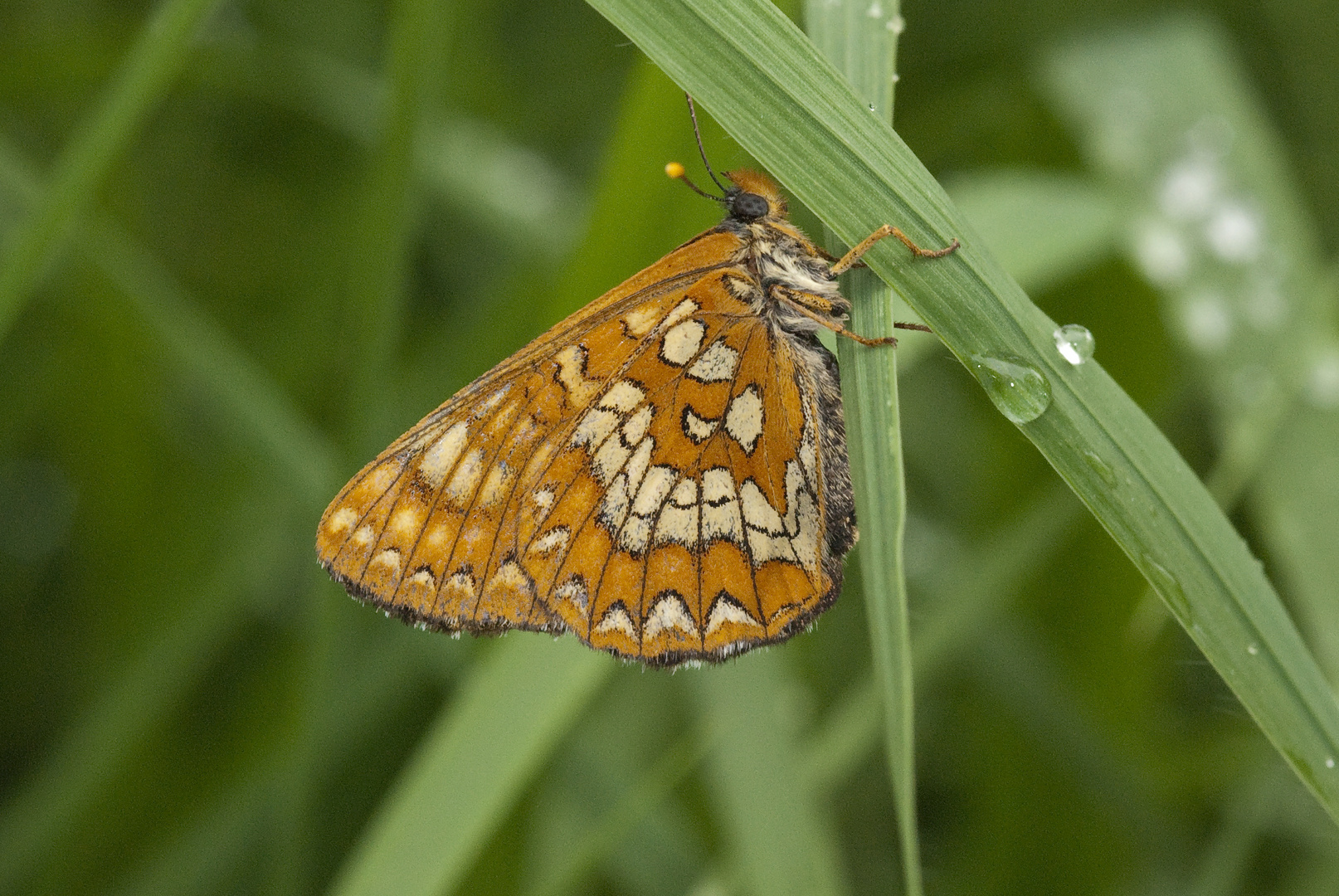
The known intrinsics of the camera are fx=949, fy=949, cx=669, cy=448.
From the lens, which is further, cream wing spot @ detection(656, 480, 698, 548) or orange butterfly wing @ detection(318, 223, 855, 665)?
cream wing spot @ detection(656, 480, 698, 548)

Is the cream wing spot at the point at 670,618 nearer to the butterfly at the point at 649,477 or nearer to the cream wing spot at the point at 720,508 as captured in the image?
the butterfly at the point at 649,477

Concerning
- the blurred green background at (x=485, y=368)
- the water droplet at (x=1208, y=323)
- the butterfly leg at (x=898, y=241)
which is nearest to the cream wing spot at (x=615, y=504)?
the blurred green background at (x=485, y=368)

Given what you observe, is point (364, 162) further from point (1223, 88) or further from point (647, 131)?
point (1223, 88)

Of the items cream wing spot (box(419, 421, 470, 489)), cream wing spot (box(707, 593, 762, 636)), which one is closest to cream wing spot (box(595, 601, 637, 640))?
cream wing spot (box(707, 593, 762, 636))

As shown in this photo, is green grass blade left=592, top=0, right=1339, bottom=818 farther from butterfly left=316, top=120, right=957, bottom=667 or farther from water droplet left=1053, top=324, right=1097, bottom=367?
butterfly left=316, top=120, right=957, bottom=667

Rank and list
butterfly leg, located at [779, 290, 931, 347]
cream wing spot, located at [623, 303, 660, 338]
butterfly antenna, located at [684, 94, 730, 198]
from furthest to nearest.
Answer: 1. cream wing spot, located at [623, 303, 660, 338]
2. butterfly antenna, located at [684, 94, 730, 198]
3. butterfly leg, located at [779, 290, 931, 347]

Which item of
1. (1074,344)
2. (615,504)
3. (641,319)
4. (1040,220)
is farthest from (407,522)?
(1040,220)

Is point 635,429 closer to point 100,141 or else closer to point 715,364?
point 715,364

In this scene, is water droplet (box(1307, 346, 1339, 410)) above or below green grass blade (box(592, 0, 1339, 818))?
above
